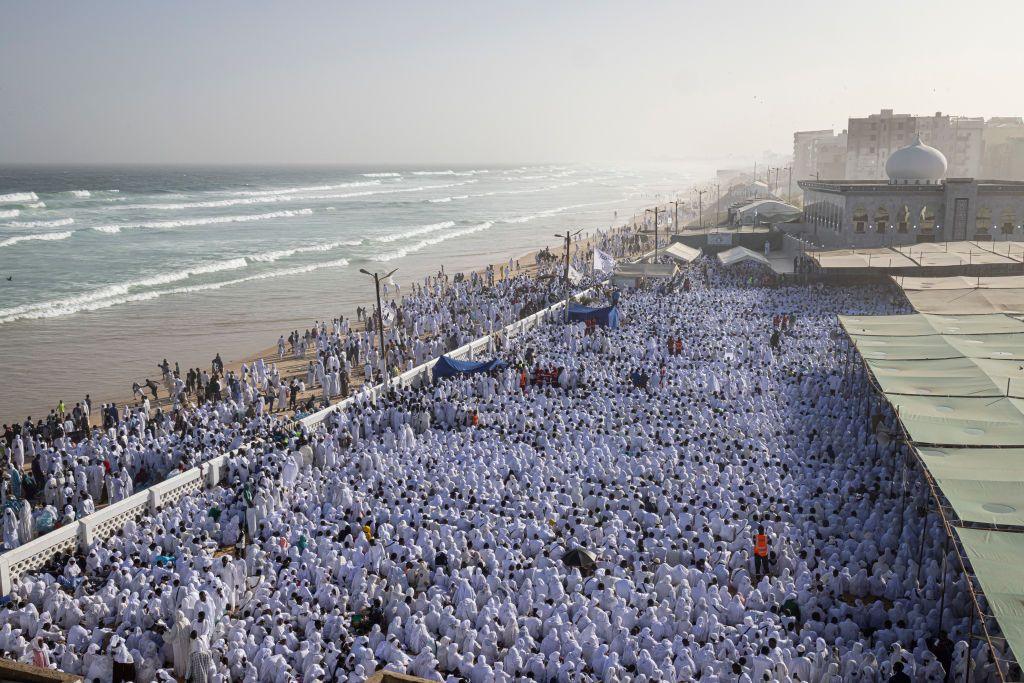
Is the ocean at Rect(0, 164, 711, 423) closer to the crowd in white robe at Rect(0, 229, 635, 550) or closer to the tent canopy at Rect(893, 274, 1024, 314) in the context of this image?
the crowd in white robe at Rect(0, 229, 635, 550)

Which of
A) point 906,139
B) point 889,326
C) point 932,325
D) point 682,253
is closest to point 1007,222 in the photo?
point 682,253

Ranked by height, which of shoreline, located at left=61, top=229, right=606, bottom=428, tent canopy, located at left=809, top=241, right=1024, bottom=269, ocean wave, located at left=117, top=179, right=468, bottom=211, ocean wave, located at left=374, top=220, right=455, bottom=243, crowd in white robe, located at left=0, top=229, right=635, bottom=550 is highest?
ocean wave, located at left=117, top=179, right=468, bottom=211

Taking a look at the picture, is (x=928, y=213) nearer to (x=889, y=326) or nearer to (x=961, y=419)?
(x=889, y=326)

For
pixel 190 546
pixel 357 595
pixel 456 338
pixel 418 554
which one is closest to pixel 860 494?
pixel 418 554

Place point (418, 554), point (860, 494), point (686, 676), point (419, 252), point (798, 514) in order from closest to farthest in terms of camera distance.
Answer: point (686, 676) → point (418, 554) → point (798, 514) → point (860, 494) → point (419, 252)

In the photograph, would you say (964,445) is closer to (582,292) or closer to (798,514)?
(798,514)

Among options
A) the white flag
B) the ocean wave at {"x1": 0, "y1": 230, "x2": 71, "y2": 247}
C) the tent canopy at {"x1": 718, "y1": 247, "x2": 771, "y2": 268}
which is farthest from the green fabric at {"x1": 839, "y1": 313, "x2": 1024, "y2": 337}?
the ocean wave at {"x1": 0, "y1": 230, "x2": 71, "y2": 247}

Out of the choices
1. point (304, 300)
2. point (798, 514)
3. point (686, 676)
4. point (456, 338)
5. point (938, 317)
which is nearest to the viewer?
Result: point (686, 676)
